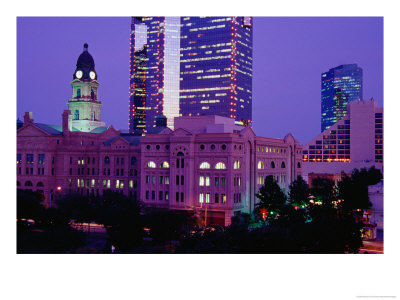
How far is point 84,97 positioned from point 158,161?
30.7 m

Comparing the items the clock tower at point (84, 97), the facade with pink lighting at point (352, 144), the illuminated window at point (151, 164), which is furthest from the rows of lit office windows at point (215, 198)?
the facade with pink lighting at point (352, 144)

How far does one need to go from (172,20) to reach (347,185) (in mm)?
122937

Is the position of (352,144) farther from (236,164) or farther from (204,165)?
(204,165)

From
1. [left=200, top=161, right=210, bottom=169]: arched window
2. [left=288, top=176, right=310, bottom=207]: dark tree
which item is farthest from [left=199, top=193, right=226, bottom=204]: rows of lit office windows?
[left=288, top=176, right=310, bottom=207]: dark tree

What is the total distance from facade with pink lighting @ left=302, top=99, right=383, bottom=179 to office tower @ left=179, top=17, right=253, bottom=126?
164 ft

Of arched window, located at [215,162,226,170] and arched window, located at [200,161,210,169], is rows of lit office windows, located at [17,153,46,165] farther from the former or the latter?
arched window, located at [215,162,226,170]

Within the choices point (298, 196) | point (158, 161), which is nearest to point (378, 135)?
point (298, 196)

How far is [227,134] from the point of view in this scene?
5716 centimetres

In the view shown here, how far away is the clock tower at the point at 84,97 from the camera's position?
84.5 m

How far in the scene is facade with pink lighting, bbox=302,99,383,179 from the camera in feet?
332

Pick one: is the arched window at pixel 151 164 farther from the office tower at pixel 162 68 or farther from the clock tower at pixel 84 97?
the office tower at pixel 162 68

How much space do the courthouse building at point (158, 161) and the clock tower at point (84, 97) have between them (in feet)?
0.61

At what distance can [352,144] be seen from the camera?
10500 centimetres
